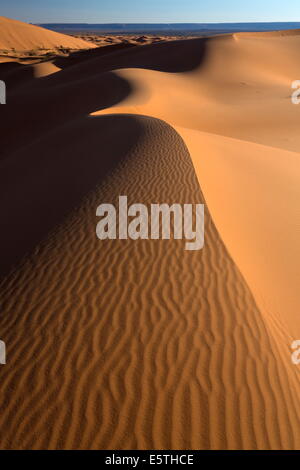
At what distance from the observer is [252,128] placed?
16312 mm

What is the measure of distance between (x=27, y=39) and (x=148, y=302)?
71752 mm

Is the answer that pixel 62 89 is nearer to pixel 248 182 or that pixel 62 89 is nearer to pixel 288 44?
pixel 248 182

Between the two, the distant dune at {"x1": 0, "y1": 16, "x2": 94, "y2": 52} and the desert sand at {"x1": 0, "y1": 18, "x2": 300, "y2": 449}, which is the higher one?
the distant dune at {"x1": 0, "y1": 16, "x2": 94, "y2": 52}

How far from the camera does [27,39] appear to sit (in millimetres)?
65250

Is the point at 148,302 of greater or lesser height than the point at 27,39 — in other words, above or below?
below

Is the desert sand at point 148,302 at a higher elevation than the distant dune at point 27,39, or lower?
lower

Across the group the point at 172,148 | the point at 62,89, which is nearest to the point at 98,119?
the point at 172,148

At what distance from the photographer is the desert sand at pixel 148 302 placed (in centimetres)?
347

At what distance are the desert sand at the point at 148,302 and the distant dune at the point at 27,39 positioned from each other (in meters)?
59.9

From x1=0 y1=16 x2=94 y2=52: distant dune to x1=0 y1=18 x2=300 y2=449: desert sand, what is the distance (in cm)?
5986

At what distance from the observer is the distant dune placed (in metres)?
62.2

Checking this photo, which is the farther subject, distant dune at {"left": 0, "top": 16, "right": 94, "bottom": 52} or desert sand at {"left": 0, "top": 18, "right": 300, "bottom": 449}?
distant dune at {"left": 0, "top": 16, "right": 94, "bottom": 52}

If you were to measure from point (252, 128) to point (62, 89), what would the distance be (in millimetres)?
11054
